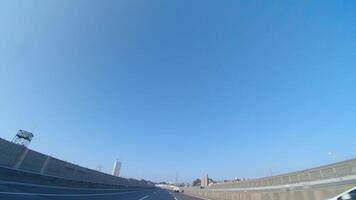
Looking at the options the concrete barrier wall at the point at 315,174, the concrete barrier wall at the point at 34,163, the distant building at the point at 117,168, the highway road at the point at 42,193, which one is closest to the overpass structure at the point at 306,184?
the concrete barrier wall at the point at 315,174

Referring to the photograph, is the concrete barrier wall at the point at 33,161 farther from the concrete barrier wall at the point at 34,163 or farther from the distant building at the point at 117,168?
the distant building at the point at 117,168

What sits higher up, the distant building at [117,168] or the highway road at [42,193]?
the distant building at [117,168]

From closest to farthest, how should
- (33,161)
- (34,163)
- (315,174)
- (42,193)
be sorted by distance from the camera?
(42,193), (33,161), (34,163), (315,174)

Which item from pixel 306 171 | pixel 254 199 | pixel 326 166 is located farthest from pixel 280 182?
pixel 254 199

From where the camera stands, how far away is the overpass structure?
991 centimetres

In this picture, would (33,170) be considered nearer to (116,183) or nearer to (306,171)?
(306,171)

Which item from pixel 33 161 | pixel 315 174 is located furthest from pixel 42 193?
pixel 315 174

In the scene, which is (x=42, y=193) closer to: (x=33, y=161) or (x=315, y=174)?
(x=33, y=161)

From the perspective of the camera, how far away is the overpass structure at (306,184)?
9.91m

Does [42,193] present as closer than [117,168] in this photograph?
Yes

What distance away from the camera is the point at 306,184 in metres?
29.5

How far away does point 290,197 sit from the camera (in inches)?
464

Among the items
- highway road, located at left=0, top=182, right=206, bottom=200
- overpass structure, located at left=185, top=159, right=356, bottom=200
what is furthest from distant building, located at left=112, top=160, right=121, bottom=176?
highway road, located at left=0, top=182, right=206, bottom=200

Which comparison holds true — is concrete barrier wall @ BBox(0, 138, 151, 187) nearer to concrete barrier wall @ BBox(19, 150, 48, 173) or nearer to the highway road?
concrete barrier wall @ BBox(19, 150, 48, 173)
